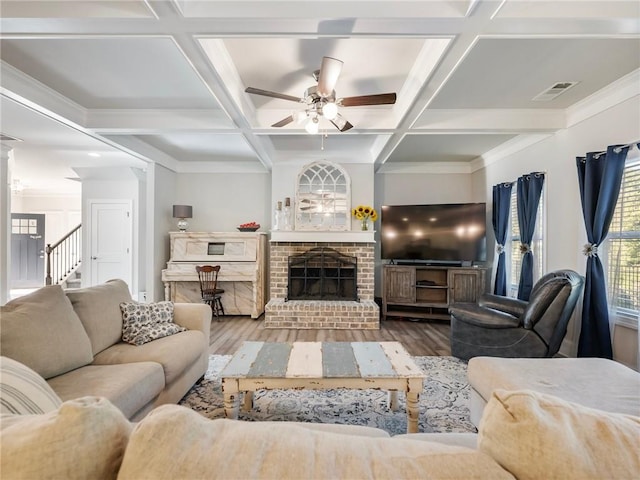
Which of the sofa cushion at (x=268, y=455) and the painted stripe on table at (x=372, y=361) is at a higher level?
the sofa cushion at (x=268, y=455)

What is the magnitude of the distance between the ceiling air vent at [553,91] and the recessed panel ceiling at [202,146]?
337cm

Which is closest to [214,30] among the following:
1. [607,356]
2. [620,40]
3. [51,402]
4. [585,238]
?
[51,402]

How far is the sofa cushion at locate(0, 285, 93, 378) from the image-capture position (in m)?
1.55

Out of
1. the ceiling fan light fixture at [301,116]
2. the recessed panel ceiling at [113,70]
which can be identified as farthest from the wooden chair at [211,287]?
the ceiling fan light fixture at [301,116]

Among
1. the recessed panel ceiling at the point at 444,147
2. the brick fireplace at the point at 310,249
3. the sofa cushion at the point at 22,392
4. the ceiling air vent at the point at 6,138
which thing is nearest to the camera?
the sofa cushion at the point at 22,392

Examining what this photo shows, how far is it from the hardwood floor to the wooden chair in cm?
35

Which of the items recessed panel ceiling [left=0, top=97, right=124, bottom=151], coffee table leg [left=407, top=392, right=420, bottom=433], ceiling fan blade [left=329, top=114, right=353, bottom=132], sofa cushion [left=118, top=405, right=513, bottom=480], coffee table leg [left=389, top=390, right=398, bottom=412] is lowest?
coffee table leg [left=389, top=390, right=398, bottom=412]

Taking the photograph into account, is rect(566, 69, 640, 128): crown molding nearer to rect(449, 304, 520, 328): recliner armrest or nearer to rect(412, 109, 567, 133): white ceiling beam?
rect(412, 109, 567, 133): white ceiling beam

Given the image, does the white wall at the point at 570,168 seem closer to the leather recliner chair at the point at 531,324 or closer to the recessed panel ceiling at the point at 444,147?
the recessed panel ceiling at the point at 444,147

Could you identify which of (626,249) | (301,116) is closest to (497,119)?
(626,249)

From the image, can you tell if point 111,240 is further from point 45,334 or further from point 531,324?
point 531,324

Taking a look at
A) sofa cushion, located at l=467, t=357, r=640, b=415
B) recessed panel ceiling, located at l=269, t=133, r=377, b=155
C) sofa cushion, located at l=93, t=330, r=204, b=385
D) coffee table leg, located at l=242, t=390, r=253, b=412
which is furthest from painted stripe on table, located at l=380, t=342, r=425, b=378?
recessed panel ceiling, located at l=269, t=133, r=377, b=155

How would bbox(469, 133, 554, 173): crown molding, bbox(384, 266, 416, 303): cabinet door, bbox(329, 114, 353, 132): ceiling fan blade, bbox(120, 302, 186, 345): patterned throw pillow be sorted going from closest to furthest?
bbox(120, 302, 186, 345): patterned throw pillow → bbox(329, 114, 353, 132): ceiling fan blade → bbox(469, 133, 554, 173): crown molding → bbox(384, 266, 416, 303): cabinet door

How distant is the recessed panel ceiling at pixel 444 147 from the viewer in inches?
161
